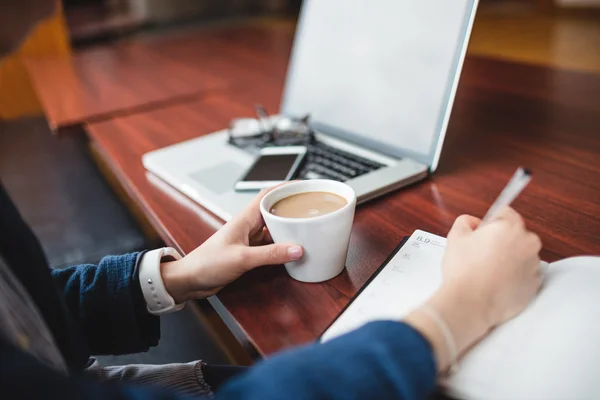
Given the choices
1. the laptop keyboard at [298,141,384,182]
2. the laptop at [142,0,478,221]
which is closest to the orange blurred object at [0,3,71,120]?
the laptop at [142,0,478,221]

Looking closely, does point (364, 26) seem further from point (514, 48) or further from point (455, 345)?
point (514, 48)

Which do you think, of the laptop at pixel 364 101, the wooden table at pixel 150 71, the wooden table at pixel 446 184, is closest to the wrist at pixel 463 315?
the wooden table at pixel 446 184

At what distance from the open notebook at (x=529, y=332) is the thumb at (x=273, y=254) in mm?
80

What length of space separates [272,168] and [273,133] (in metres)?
0.17

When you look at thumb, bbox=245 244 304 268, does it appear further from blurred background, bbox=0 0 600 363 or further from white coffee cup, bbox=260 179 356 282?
blurred background, bbox=0 0 600 363

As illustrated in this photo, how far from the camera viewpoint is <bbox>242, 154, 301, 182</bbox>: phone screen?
799mm

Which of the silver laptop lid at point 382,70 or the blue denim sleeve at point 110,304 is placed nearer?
the blue denim sleeve at point 110,304

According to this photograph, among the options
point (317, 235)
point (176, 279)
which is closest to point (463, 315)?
point (317, 235)

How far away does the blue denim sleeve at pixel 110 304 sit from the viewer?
0.65m

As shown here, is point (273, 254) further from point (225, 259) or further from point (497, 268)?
point (497, 268)

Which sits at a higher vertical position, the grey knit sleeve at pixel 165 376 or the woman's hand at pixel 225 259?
the woman's hand at pixel 225 259

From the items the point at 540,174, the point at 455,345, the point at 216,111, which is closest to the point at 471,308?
the point at 455,345

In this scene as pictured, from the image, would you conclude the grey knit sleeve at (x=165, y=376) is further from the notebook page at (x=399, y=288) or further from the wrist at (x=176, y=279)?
the notebook page at (x=399, y=288)

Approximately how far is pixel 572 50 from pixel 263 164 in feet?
8.45
